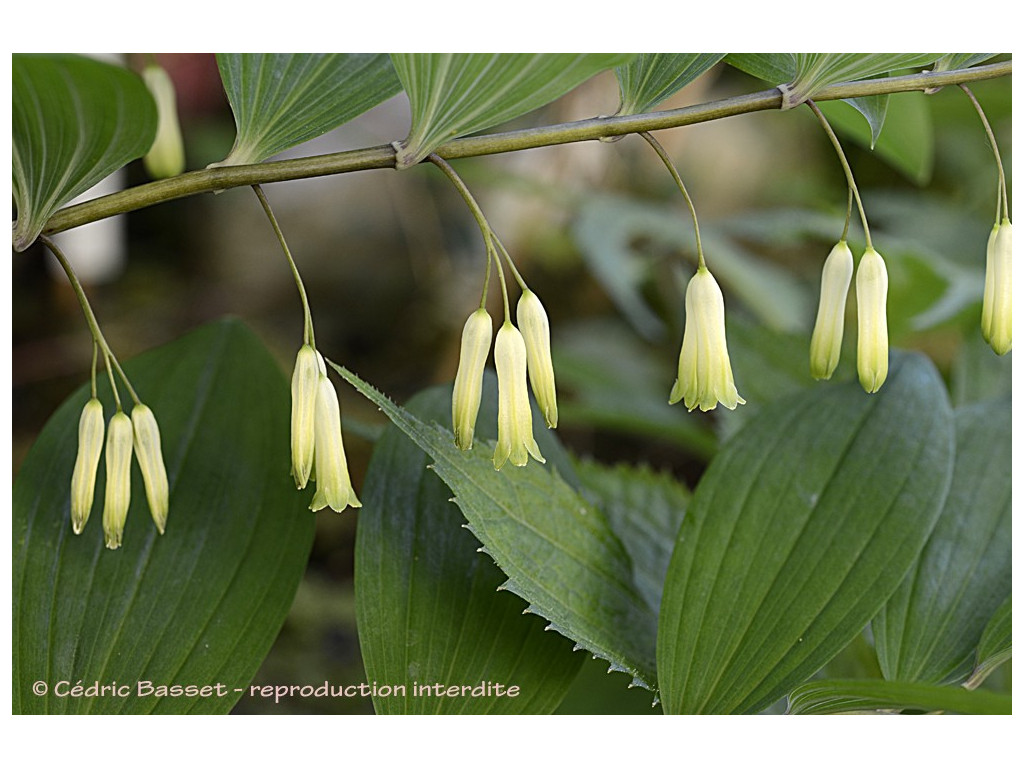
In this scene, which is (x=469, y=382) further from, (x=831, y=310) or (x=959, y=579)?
(x=959, y=579)

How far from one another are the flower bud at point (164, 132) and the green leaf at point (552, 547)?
32cm

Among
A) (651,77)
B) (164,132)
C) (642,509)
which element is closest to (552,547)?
(642,509)

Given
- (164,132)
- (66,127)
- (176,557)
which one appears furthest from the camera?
(164,132)

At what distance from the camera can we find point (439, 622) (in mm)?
533

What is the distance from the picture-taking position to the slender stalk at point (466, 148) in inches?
18.2

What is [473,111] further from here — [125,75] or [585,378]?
[585,378]

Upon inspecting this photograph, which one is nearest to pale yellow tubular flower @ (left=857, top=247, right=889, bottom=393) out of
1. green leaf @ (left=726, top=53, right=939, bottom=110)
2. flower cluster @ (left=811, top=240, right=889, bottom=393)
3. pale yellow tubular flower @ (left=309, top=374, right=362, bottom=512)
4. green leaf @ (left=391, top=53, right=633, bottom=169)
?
flower cluster @ (left=811, top=240, right=889, bottom=393)

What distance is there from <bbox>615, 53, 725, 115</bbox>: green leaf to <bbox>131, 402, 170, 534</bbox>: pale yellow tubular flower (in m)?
0.35

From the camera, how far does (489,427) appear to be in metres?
0.59

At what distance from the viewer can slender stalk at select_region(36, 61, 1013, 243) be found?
1.52ft

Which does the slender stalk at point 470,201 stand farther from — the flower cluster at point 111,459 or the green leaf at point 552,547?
the flower cluster at point 111,459

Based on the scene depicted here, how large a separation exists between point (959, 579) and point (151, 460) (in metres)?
0.55

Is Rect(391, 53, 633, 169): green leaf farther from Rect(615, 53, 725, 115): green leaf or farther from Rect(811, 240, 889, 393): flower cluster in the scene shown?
Rect(811, 240, 889, 393): flower cluster
